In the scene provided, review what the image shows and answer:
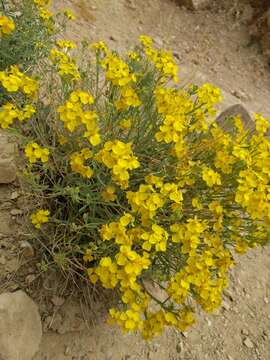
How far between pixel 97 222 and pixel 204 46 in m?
4.80

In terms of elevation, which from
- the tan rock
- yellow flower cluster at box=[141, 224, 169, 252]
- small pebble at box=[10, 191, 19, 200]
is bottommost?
small pebble at box=[10, 191, 19, 200]

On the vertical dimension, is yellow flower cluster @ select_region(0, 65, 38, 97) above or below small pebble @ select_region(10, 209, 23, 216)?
above

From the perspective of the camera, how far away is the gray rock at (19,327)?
1.93 meters

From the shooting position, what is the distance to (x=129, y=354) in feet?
7.38

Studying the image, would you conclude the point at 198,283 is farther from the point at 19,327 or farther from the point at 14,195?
the point at 14,195

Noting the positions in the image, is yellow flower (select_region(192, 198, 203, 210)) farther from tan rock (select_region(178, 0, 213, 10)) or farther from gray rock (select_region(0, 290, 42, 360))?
tan rock (select_region(178, 0, 213, 10))

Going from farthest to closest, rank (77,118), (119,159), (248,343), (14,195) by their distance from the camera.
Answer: (248,343) < (14,195) < (77,118) < (119,159)

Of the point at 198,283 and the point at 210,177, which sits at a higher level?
the point at 210,177

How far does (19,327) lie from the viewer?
200cm

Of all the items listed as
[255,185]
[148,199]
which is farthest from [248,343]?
[148,199]

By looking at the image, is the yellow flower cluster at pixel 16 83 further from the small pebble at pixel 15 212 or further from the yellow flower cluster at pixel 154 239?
the yellow flower cluster at pixel 154 239

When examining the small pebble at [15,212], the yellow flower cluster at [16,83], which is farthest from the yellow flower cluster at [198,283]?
the yellow flower cluster at [16,83]

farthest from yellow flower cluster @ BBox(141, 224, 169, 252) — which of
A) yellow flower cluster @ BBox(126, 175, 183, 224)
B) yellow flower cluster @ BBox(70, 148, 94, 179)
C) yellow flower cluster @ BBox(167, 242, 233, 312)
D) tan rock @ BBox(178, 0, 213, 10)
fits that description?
tan rock @ BBox(178, 0, 213, 10)

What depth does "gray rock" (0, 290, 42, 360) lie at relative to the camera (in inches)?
75.9
